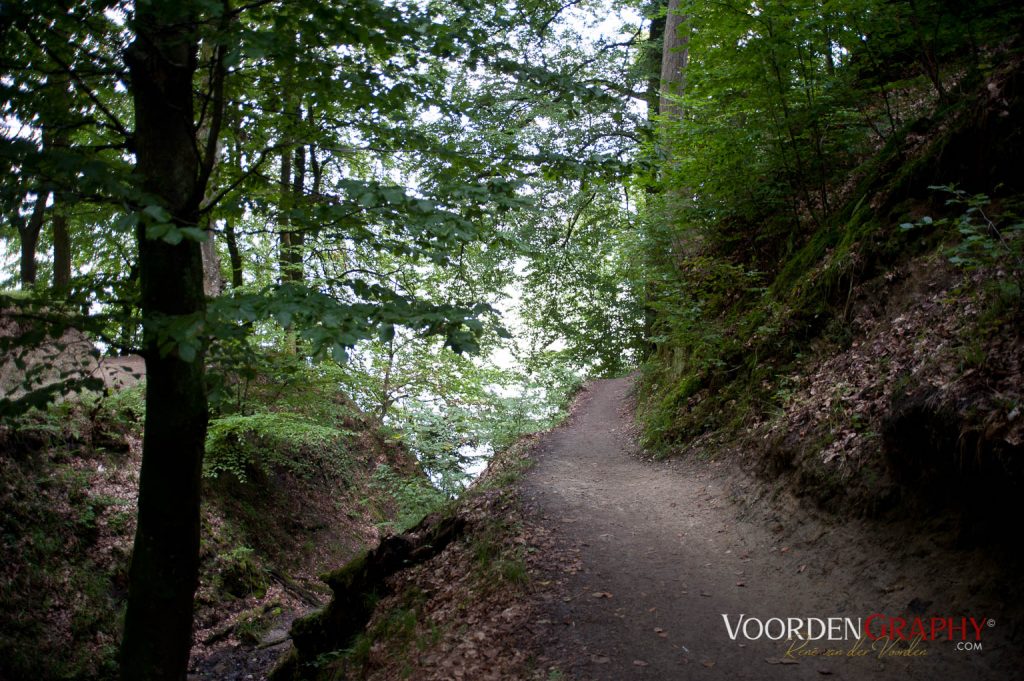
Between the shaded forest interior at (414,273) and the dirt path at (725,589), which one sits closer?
the shaded forest interior at (414,273)

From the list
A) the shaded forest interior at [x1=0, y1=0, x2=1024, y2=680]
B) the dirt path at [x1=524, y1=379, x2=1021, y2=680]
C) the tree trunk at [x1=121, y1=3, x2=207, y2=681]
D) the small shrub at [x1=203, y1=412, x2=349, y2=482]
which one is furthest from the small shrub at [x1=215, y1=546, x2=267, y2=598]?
the tree trunk at [x1=121, y1=3, x2=207, y2=681]

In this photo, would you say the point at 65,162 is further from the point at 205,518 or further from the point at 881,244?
the point at 205,518

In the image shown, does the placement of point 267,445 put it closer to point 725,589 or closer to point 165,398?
point 165,398

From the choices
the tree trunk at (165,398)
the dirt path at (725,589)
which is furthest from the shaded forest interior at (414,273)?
the dirt path at (725,589)

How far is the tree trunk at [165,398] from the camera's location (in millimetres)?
3879

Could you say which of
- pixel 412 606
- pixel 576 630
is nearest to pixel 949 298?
pixel 576 630

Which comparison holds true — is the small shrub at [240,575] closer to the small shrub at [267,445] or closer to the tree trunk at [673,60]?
the small shrub at [267,445]

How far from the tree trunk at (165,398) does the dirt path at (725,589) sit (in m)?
2.82

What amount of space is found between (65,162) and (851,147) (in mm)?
9595

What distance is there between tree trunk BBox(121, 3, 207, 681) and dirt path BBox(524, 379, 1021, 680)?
282 cm

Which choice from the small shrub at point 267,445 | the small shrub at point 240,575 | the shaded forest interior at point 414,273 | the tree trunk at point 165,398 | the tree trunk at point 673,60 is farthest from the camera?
the tree trunk at point 673,60

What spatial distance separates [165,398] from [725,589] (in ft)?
15.4

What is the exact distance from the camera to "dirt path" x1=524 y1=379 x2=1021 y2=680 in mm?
3926

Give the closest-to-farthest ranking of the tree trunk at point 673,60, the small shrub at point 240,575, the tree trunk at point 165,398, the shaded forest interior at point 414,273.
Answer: the shaded forest interior at point 414,273
the tree trunk at point 165,398
the small shrub at point 240,575
the tree trunk at point 673,60
